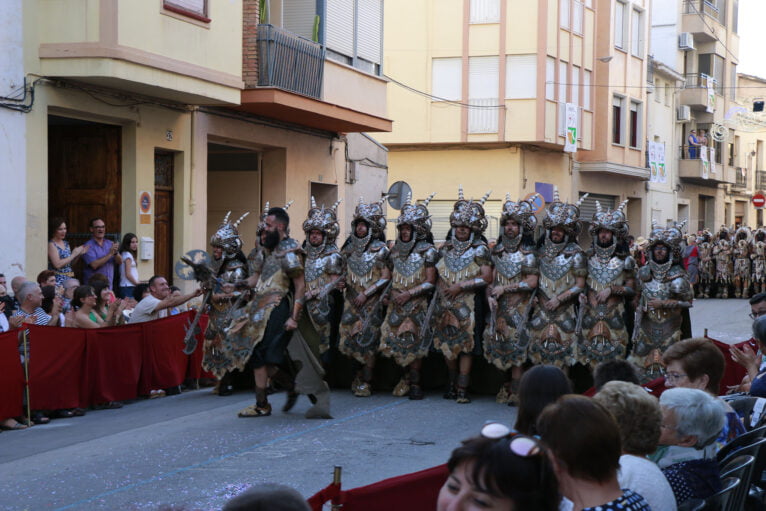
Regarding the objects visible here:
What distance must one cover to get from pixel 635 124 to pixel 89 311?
108 feet

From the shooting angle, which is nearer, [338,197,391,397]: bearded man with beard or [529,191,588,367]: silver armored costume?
[529,191,588,367]: silver armored costume

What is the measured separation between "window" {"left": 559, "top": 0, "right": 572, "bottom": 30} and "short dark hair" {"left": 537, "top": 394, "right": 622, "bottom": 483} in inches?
1279

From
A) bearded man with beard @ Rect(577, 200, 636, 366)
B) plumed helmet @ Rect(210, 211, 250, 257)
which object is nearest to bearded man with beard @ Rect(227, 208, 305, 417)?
plumed helmet @ Rect(210, 211, 250, 257)

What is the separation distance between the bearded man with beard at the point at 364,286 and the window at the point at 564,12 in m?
24.3

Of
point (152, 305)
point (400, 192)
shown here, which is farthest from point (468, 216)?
point (400, 192)

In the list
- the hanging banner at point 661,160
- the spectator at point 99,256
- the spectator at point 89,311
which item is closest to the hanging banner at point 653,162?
the hanging banner at point 661,160

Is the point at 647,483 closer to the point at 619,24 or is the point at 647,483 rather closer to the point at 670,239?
the point at 670,239

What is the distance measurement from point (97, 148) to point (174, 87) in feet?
5.75

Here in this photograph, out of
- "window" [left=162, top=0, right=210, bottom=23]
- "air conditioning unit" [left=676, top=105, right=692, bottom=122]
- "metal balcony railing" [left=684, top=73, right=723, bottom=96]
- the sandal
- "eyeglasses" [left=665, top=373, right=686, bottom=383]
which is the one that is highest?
"metal balcony railing" [left=684, top=73, right=723, bottom=96]

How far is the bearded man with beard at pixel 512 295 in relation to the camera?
11.7 m

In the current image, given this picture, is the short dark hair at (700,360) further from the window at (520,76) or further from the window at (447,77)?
the window at (447,77)

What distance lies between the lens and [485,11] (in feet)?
112

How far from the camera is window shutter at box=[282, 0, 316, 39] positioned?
21203mm

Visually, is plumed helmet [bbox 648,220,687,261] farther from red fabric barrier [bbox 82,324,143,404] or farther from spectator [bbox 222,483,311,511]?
spectator [bbox 222,483,311,511]
